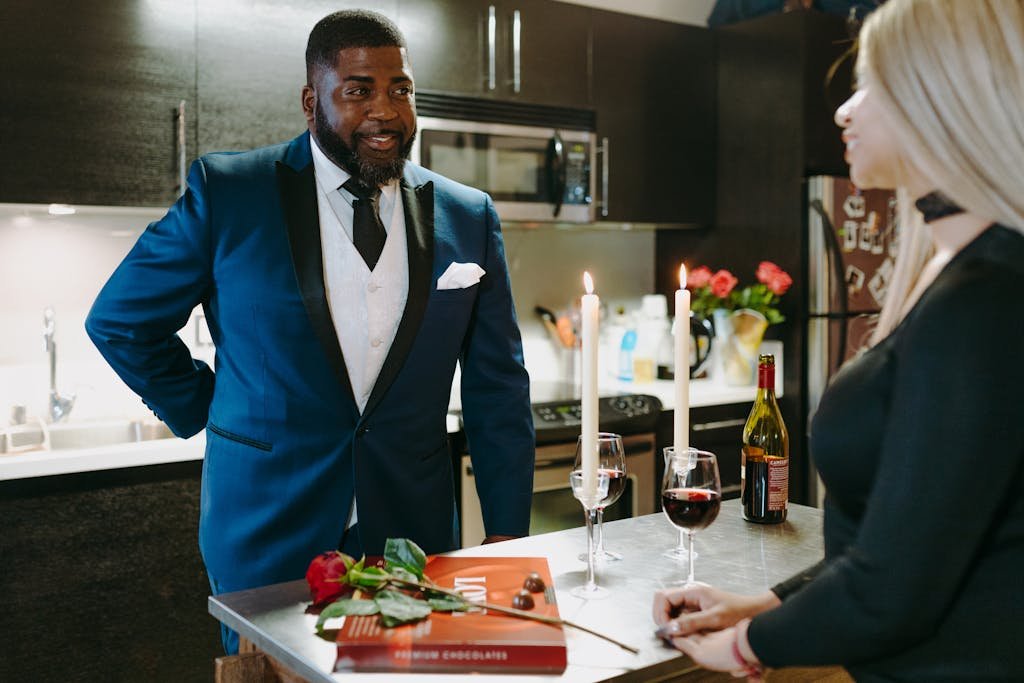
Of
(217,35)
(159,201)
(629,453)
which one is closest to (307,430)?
(159,201)

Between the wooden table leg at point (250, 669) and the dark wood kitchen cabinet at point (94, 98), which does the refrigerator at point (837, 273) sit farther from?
the wooden table leg at point (250, 669)

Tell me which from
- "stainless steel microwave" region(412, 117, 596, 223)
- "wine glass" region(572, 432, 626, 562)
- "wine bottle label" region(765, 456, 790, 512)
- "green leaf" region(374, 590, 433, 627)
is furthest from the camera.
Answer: "stainless steel microwave" region(412, 117, 596, 223)

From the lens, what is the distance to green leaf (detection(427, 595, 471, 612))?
1.19 meters

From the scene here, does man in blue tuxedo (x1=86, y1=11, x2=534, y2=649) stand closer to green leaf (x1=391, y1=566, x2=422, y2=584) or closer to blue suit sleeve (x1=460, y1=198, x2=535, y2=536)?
blue suit sleeve (x1=460, y1=198, x2=535, y2=536)

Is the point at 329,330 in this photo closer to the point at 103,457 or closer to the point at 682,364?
the point at 682,364

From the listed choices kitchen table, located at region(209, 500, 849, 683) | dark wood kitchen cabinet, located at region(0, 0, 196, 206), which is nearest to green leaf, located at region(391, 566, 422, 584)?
kitchen table, located at region(209, 500, 849, 683)

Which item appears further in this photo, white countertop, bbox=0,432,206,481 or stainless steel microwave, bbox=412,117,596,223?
stainless steel microwave, bbox=412,117,596,223

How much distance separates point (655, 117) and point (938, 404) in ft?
10.6

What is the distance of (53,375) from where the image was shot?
3.03m

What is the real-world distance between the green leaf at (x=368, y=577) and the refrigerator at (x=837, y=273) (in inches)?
111

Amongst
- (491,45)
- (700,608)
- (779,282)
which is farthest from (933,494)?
(779,282)

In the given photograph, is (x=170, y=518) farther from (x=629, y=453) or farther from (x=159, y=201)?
(x=629, y=453)

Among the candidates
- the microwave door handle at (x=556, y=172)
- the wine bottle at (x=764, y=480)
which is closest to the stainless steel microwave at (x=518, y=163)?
the microwave door handle at (x=556, y=172)

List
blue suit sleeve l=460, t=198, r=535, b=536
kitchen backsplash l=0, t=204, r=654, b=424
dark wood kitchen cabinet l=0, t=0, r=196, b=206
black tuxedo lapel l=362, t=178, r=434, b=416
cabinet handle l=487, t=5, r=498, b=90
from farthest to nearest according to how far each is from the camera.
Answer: cabinet handle l=487, t=5, r=498, b=90
kitchen backsplash l=0, t=204, r=654, b=424
dark wood kitchen cabinet l=0, t=0, r=196, b=206
blue suit sleeve l=460, t=198, r=535, b=536
black tuxedo lapel l=362, t=178, r=434, b=416
